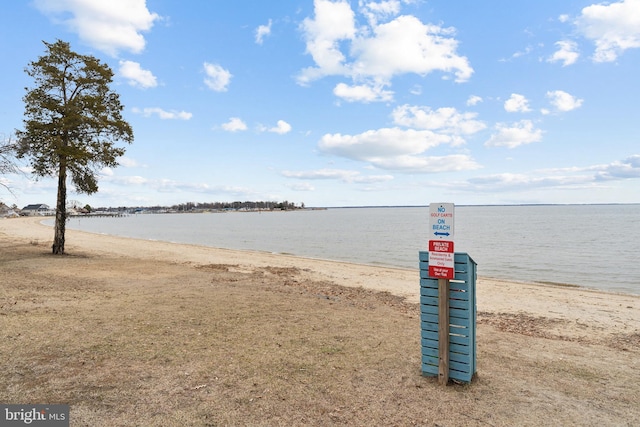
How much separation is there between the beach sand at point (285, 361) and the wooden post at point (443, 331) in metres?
0.19

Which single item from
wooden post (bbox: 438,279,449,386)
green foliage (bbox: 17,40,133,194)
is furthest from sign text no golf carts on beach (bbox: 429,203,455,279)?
green foliage (bbox: 17,40,133,194)

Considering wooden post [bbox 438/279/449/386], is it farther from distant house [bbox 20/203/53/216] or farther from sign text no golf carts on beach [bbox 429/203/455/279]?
distant house [bbox 20/203/53/216]

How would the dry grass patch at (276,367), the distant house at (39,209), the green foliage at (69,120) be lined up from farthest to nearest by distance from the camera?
the distant house at (39,209) < the green foliage at (69,120) < the dry grass patch at (276,367)

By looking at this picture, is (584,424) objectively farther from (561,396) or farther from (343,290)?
(343,290)

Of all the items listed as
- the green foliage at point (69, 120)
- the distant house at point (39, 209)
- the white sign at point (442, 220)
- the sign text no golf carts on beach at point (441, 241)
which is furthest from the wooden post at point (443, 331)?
the distant house at point (39, 209)

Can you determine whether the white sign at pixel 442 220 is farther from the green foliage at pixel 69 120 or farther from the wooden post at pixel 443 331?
the green foliage at pixel 69 120

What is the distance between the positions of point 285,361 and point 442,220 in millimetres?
2899

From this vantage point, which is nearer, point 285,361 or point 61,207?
point 285,361

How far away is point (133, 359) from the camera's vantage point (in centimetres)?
527

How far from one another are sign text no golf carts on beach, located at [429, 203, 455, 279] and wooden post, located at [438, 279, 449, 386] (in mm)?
138

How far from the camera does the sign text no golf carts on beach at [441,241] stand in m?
4.52

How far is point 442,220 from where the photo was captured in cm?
454

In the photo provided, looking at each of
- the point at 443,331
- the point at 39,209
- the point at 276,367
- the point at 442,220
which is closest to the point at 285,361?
the point at 276,367

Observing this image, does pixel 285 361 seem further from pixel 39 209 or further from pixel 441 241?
pixel 39 209
